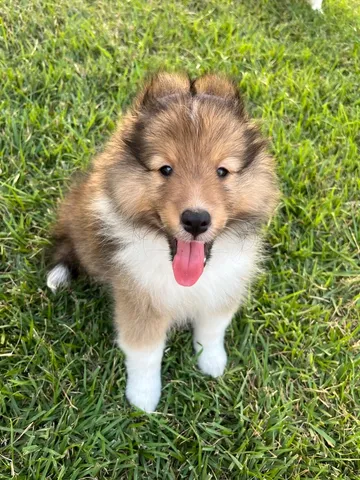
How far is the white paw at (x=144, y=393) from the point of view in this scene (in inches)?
107

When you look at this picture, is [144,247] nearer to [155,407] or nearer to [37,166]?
[155,407]

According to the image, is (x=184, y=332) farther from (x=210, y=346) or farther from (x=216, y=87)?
(x=216, y=87)

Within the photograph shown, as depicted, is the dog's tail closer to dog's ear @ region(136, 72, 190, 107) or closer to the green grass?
the green grass

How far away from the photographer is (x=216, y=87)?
233 cm

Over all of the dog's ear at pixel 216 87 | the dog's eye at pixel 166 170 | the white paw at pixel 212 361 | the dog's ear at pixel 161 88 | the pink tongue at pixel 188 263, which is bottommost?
the white paw at pixel 212 361

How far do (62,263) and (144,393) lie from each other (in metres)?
0.91

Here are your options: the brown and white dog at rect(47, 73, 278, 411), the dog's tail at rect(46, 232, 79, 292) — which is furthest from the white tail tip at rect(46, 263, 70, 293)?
the brown and white dog at rect(47, 73, 278, 411)

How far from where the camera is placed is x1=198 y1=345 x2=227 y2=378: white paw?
2.89m

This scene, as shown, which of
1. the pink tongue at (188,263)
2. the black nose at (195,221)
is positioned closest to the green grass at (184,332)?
the pink tongue at (188,263)

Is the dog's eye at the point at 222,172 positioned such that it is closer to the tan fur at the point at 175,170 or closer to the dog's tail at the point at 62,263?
the tan fur at the point at 175,170

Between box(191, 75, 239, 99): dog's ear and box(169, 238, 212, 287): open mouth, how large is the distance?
0.69 meters

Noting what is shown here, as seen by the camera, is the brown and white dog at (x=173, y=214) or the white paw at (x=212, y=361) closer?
the brown and white dog at (x=173, y=214)

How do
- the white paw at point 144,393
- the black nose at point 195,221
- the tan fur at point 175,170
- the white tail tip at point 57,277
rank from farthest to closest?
1. the white tail tip at point 57,277
2. the white paw at point 144,393
3. the tan fur at point 175,170
4. the black nose at point 195,221

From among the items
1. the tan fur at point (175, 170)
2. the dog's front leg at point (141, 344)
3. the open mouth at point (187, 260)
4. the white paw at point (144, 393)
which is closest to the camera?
the tan fur at point (175, 170)
